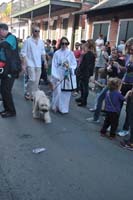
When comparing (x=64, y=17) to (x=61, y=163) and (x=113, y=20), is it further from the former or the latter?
(x=61, y=163)

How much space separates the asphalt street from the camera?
13.0ft

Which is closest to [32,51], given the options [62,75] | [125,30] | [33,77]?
[33,77]

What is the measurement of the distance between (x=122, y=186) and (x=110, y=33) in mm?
13797

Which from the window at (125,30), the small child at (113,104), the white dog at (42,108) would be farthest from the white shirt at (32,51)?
the window at (125,30)

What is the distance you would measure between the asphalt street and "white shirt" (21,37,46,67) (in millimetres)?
1966

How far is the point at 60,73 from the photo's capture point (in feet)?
26.1

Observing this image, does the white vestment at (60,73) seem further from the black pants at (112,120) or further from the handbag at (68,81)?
the black pants at (112,120)

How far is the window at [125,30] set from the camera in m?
15.2

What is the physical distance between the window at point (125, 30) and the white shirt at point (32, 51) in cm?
767

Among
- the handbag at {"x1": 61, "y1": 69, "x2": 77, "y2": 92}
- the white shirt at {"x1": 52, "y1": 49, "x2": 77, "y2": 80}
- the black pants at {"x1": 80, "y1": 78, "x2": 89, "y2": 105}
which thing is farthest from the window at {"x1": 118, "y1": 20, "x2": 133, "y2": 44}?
the handbag at {"x1": 61, "y1": 69, "x2": 77, "y2": 92}

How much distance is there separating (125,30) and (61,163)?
12047mm

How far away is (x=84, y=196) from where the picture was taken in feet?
12.8

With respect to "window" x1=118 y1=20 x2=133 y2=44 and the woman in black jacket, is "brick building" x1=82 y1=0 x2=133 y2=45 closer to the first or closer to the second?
"window" x1=118 y1=20 x2=133 y2=44

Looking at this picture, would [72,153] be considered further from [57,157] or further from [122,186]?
[122,186]
